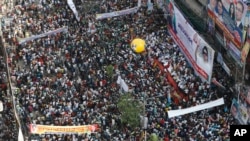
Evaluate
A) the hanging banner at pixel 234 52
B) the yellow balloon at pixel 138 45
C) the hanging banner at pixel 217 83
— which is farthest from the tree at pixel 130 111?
the hanging banner at pixel 234 52

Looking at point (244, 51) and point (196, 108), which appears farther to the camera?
point (244, 51)

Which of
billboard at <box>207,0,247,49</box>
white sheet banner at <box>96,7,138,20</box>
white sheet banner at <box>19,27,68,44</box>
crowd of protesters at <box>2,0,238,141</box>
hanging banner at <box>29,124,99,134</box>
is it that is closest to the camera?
hanging banner at <box>29,124,99,134</box>

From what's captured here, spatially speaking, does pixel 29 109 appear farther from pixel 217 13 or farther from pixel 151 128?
pixel 217 13

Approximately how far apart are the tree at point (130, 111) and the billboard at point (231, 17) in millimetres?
6807

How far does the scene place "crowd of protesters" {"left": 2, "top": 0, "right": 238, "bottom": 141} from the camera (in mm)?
33750

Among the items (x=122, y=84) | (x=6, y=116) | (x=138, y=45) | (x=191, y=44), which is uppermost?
(x=138, y=45)

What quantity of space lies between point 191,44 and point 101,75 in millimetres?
5767

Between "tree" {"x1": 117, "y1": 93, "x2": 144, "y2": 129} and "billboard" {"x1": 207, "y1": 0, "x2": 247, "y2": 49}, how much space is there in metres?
6.81

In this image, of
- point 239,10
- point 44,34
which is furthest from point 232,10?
point 44,34

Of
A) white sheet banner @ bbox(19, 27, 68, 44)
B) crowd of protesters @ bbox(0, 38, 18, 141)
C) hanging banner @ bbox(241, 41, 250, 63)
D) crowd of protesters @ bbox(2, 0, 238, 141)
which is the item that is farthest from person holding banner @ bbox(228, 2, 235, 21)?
crowd of protesters @ bbox(0, 38, 18, 141)

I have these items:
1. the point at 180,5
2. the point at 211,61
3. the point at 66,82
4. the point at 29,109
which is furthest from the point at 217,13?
the point at 29,109

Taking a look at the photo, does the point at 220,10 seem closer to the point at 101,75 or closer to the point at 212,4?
the point at 212,4

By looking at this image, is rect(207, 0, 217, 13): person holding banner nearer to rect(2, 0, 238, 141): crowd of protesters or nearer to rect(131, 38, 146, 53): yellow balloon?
rect(2, 0, 238, 141): crowd of protesters

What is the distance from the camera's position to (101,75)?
38.3 meters
